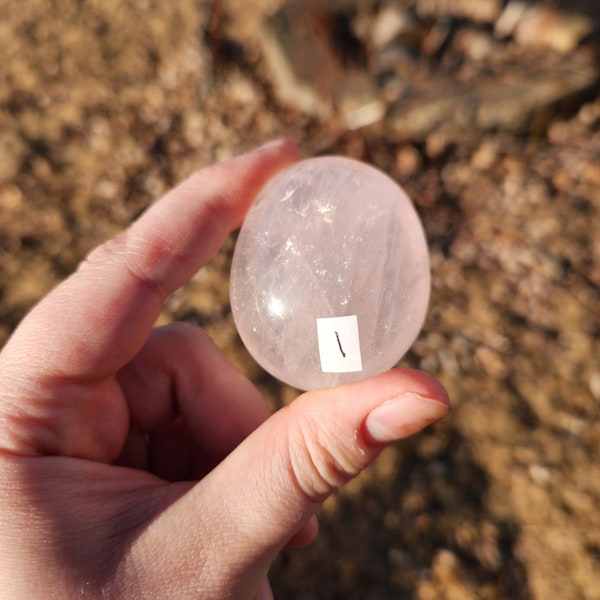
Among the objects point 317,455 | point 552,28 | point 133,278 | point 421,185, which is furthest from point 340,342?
point 552,28

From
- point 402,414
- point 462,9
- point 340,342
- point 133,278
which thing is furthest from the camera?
point 462,9

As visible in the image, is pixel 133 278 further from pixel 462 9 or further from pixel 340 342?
pixel 462 9

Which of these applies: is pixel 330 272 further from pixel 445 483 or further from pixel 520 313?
pixel 520 313

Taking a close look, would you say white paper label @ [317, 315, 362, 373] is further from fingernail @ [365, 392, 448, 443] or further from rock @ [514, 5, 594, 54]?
rock @ [514, 5, 594, 54]

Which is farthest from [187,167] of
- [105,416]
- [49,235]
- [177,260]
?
[105,416]

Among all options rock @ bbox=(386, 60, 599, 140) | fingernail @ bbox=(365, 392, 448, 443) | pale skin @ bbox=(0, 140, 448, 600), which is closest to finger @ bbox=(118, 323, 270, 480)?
pale skin @ bbox=(0, 140, 448, 600)

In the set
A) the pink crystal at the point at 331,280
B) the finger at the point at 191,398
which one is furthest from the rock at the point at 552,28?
the finger at the point at 191,398

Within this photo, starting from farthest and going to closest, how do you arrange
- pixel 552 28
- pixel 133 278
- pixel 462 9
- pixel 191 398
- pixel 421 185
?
pixel 462 9 < pixel 552 28 < pixel 421 185 < pixel 191 398 < pixel 133 278

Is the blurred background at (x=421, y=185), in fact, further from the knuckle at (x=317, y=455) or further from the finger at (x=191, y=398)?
the knuckle at (x=317, y=455)
